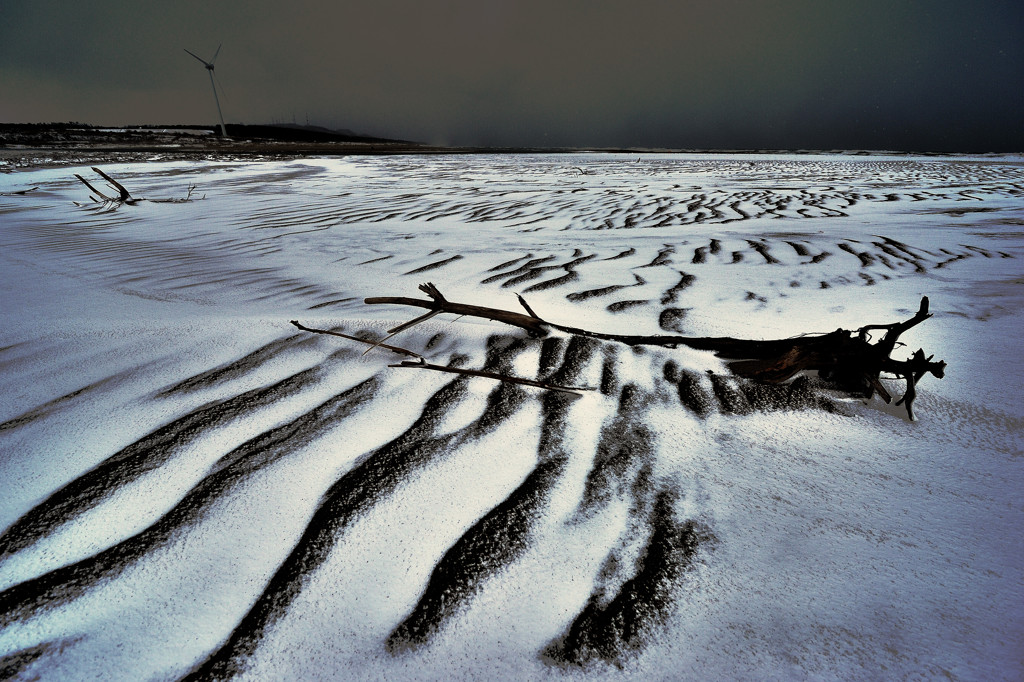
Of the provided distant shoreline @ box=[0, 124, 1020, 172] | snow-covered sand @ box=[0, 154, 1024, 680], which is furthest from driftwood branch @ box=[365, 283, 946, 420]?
distant shoreline @ box=[0, 124, 1020, 172]

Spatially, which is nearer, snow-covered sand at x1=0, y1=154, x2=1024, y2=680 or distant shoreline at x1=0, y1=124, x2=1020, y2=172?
snow-covered sand at x1=0, y1=154, x2=1024, y2=680

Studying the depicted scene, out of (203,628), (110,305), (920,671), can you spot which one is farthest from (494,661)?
(110,305)

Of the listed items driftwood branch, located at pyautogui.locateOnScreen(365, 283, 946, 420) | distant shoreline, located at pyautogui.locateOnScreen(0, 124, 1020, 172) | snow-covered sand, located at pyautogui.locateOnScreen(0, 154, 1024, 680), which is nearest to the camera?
snow-covered sand, located at pyautogui.locateOnScreen(0, 154, 1024, 680)

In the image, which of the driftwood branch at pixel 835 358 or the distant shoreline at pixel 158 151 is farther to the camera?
the distant shoreline at pixel 158 151

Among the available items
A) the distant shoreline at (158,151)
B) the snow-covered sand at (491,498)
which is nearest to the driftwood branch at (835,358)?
the snow-covered sand at (491,498)

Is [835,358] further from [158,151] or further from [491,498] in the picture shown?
[158,151]

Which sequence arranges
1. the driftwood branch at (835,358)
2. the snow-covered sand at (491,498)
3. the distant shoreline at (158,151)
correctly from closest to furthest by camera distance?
the snow-covered sand at (491,498), the driftwood branch at (835,358), the distant shoreline at (158,151)

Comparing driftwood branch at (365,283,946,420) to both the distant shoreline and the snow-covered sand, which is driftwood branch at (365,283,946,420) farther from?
the distant shoreline

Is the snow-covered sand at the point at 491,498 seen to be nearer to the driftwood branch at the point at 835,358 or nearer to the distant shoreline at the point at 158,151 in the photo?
the driftwood branch at the point at 835,358
